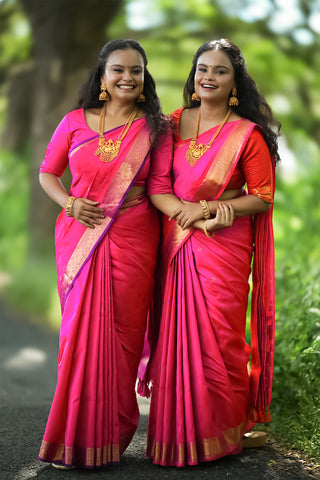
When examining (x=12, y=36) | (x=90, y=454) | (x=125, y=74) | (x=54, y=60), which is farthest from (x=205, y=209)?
(x=12, y=36)

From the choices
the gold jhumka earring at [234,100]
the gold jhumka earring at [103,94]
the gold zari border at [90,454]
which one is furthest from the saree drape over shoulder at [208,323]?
the gold jhumka earring at [103,94]

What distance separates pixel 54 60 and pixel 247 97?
273 inches

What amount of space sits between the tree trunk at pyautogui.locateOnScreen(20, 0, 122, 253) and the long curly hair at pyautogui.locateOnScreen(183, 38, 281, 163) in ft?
20.9

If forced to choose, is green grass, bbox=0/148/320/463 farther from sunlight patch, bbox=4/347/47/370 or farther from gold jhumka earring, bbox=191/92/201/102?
gold jhumka earring, bbox=191/92/201/102

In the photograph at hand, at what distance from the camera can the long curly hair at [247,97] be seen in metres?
3.24

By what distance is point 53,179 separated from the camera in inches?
132

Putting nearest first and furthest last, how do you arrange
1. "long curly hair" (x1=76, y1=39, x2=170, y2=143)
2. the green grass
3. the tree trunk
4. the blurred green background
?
"long curly hair" (x1=76, y1=39, x2=170, y2=143) → the green grass → the blurred green background → the tree trunk

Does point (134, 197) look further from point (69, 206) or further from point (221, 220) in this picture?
point (221, 220)

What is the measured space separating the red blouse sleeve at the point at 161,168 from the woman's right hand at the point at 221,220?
0.30 metres

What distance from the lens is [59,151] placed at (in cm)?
332

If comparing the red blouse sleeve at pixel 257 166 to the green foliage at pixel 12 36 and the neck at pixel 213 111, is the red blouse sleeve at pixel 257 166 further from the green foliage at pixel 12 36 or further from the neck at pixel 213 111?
the green foliage at pixel 12 36

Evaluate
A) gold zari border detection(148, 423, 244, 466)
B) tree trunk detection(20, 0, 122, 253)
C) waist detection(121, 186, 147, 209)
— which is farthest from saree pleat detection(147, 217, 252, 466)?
tree trunk detection(20, 0, 122, 253)

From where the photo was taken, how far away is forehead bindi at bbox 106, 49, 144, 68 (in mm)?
3176

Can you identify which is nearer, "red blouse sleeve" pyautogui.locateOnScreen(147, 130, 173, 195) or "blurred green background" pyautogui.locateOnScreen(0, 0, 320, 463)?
"red blouse sleeve" pyautogui.locateOnScreen(147, 130, 173, 195)
